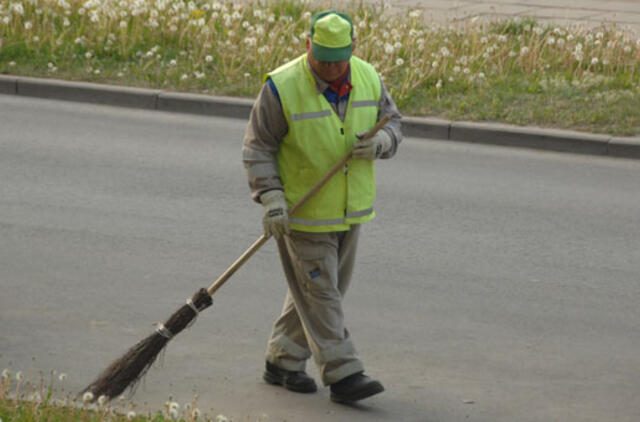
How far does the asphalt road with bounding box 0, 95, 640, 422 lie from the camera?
5922mm

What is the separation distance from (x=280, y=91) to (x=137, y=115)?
7.06 meters

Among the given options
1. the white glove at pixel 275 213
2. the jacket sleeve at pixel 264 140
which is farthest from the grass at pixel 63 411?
the jacket sleeve at pixel 264 140

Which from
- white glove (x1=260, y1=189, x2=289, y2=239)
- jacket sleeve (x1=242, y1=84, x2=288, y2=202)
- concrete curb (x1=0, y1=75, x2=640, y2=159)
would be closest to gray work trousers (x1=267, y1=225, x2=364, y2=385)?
white glove (x1=260, y1=189, x2=289, y2=239)

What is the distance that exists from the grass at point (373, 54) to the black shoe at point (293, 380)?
246 inches

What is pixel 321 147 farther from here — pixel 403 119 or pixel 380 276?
pixel 403 119

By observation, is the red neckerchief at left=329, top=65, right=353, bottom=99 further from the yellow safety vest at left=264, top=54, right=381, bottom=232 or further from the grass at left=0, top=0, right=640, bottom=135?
the grass at left=0, top=0, right=640, bottom=135

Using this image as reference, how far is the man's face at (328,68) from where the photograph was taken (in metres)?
5.37

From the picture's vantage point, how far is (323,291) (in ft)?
18.4

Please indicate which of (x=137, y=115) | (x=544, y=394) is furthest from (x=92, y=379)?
(x=137, y=115)

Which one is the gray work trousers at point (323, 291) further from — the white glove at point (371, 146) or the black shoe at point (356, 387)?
the white glove at point (371, 146)

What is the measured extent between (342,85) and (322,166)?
37cm

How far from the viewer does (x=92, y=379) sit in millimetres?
5949

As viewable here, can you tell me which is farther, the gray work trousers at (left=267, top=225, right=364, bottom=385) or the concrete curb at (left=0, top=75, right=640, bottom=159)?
the concrete curb at (left=0, top=75, right=640, bottom=159)

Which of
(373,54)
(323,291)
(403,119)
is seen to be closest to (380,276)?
(323,291)
